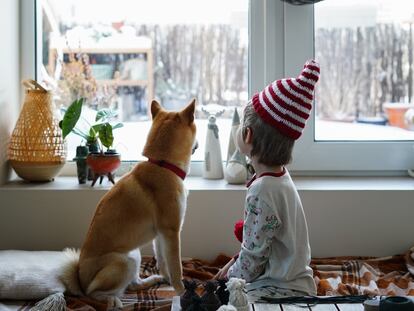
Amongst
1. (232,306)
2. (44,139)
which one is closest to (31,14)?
(44,139)

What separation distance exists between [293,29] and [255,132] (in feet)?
3.32

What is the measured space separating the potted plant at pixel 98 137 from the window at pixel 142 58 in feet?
0.65

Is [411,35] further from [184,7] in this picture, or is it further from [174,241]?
[174,241]

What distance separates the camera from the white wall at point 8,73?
261 cm

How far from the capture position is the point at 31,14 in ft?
9.14

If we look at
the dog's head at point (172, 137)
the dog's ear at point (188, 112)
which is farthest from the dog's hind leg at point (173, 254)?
the dog's ear at point (188, 112)

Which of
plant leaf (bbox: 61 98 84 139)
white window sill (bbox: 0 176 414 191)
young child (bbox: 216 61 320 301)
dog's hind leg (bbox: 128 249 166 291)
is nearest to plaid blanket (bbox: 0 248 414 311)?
dog's hind leg (bbox: 128 249 166 291)

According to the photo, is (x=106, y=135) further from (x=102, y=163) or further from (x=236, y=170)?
(x=236, y=170)

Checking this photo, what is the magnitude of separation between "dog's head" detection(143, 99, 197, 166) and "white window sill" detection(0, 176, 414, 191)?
384 millimetres

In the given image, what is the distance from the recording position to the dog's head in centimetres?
212

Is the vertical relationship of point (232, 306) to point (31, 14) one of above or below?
below

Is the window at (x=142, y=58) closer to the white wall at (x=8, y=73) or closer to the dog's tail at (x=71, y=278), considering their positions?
the white wall at (x=8, y=73)

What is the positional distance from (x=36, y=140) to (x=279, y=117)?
1.17m

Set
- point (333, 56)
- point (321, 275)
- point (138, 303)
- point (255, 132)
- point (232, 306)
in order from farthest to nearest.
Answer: point (333, 56), point (321, 275), point (138, 303), point (255, 132), point (232, 306)
